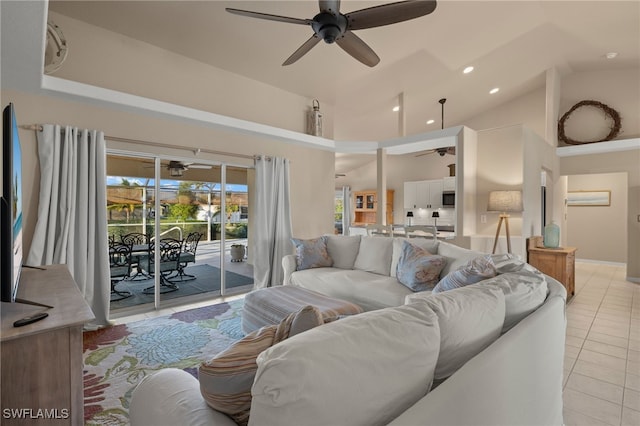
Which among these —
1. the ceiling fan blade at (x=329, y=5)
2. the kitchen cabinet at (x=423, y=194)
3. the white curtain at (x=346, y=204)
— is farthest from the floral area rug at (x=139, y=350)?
the white curtain at (x=346, y=204)

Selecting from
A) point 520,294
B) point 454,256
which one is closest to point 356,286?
point 454,256

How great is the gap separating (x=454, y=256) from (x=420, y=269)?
0.39 meters

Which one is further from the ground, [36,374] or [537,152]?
[537,152]

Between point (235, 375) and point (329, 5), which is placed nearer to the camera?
point (235, 375)

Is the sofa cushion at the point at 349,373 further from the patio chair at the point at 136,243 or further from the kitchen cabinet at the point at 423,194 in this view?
the kitchen cabinet at the point at 423,194

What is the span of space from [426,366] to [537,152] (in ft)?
18.9

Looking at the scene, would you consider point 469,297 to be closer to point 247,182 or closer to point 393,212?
point 247,182

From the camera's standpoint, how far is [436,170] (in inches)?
333

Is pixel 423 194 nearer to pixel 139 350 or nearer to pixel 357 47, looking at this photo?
pixel 357 47

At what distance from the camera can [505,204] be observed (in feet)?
14.9

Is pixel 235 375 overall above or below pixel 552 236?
below

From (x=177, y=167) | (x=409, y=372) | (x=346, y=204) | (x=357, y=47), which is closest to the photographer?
(x=409, y=372)

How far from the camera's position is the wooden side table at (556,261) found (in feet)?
14.1

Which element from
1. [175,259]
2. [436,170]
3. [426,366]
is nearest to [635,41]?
[436,170]
